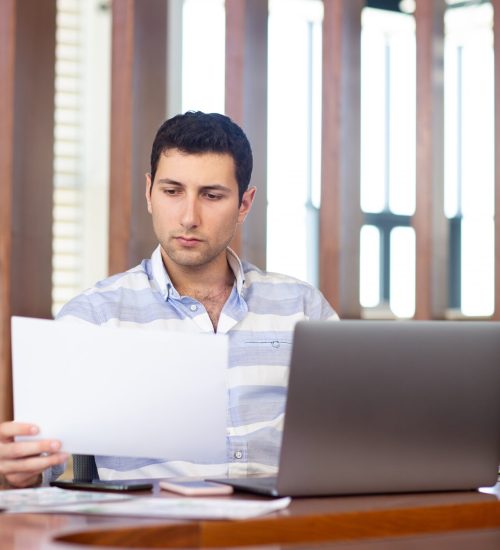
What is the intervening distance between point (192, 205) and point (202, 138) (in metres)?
0.17

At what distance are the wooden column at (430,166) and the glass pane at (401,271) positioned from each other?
306cm

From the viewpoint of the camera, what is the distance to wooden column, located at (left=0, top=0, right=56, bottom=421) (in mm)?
2471

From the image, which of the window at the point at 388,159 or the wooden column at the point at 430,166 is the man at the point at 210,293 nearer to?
the wooden column at the point at 430,166

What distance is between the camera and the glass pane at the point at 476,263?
642 centimetres

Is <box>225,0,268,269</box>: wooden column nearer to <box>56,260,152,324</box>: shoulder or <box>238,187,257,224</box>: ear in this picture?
<box>238,187,257,224</box>: ear

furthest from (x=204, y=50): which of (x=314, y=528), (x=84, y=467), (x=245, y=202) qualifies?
(x=314, y=528)

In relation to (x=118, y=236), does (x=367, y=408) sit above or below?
below

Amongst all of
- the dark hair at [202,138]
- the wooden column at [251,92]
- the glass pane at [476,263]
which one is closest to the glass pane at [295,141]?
the glass pane at [476,263]

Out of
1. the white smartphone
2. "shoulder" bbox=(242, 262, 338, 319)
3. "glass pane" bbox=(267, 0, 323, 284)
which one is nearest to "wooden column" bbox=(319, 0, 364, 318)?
"shoulder" bbox=(242, 262, 338, 319)

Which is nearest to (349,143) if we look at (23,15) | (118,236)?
(118,236)

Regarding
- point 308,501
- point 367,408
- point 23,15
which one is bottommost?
point 308,501

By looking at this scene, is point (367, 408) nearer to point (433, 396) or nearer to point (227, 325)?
point (433, 396)

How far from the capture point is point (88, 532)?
111cm

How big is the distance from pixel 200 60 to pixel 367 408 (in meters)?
4.59
